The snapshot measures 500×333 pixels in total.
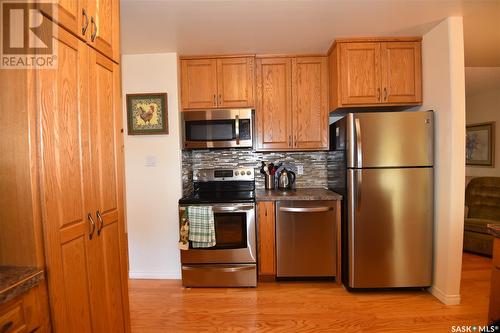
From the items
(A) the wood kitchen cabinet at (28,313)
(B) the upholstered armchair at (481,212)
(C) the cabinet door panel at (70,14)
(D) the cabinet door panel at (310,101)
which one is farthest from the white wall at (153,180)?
(B) the upholstered armchair at (481,212)

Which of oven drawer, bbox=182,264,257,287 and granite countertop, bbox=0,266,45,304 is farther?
oven drawer, bbox=182,264,257,287

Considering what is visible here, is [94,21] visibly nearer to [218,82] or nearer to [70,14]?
[70,14]

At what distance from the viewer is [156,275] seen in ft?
8.36

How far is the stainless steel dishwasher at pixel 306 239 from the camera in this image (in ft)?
7.47

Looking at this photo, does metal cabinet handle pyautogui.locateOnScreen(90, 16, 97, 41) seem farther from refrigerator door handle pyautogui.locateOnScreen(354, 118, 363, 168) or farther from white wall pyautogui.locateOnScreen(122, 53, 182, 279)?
refrigerator door handle pyautogui.locateOnScreen(354, 118, 363, 168)

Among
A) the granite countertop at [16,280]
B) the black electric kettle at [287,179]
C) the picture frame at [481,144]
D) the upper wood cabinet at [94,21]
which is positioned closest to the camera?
the granite countertop at [16,280]

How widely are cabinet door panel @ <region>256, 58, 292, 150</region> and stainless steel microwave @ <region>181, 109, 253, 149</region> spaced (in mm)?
169

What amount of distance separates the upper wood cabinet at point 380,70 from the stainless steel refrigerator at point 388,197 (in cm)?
30

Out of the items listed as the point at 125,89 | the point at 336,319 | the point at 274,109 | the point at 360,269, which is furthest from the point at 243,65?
the point at 336,319

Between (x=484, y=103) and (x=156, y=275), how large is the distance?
18.1 ft

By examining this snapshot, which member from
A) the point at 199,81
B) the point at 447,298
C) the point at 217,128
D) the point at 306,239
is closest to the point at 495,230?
the point at 447,298

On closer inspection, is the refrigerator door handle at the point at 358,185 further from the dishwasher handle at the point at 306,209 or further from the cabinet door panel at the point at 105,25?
the cabinet door panel at the point at 105,25

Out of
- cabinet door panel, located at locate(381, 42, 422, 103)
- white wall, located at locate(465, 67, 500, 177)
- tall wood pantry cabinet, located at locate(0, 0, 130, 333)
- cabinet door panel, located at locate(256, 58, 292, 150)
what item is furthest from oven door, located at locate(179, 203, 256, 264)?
white wall, located at locate(465, 67, 500, 177)

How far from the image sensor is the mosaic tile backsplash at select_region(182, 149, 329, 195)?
285cm
